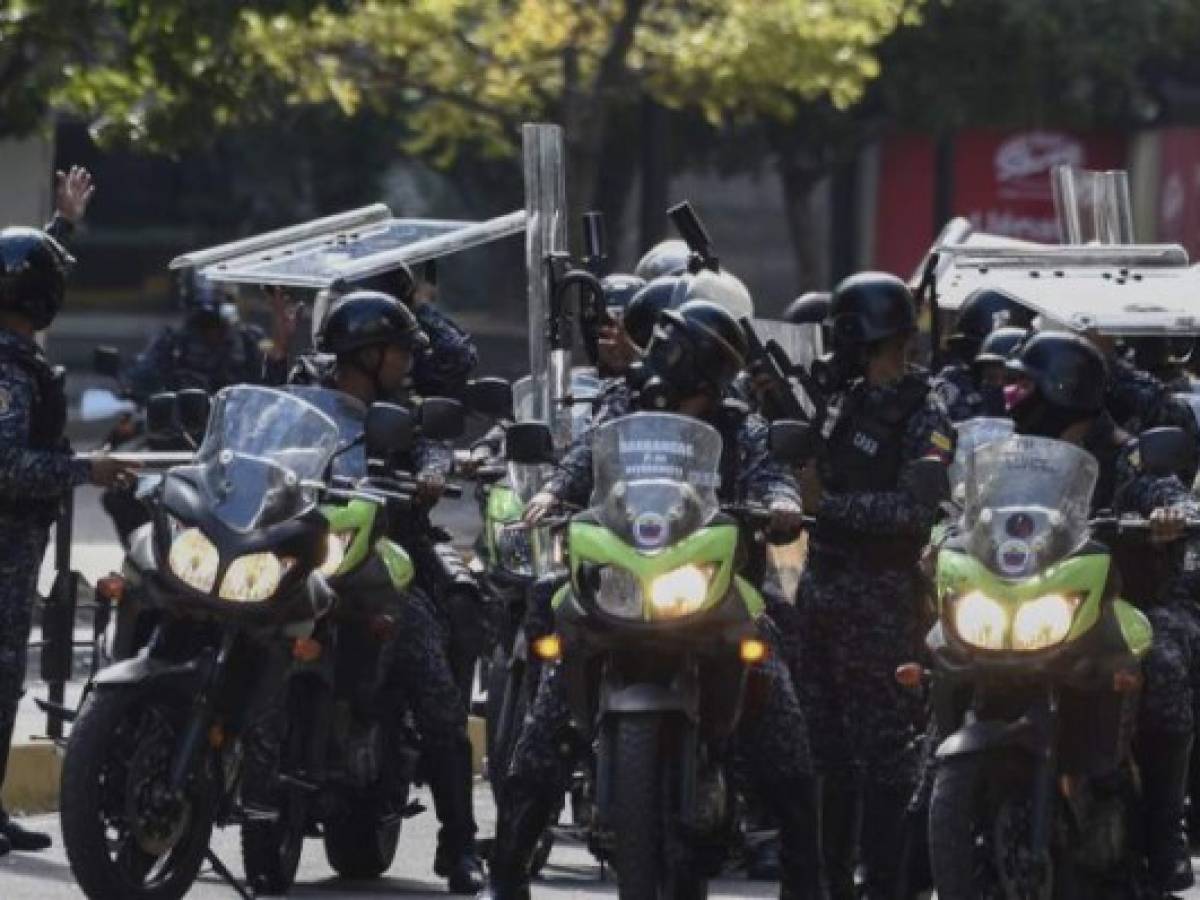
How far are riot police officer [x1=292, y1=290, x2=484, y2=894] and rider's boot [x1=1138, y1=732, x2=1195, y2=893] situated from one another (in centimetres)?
196

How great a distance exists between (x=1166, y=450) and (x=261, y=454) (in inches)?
86.2

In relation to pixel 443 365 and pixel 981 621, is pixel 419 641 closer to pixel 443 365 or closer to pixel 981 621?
pixel 443 365

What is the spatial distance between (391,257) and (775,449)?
8.58ft

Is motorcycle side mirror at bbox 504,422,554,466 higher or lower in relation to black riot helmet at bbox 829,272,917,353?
lower

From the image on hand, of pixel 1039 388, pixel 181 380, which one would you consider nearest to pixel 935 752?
A: pixel 1039 388

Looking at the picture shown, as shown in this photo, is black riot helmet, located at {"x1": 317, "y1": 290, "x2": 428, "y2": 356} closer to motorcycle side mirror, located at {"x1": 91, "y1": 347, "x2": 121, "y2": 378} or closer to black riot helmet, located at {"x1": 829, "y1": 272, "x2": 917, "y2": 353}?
black riot helmet, located at {"x1": 829, "y1": 272, "x2": 917, "y2": 353}

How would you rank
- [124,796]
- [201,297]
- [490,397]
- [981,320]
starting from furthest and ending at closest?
[201,297]
[981,320]
[490,397]
[124,796]

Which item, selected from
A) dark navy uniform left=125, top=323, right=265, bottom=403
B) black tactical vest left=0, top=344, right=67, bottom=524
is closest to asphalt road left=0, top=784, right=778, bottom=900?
black tactical vest left=0, top=344, right=67, bottom=524

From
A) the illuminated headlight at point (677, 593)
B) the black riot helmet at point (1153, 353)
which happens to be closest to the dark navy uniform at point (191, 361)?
the black riot helmet at point (1153, 353)

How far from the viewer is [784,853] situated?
948 centimetres

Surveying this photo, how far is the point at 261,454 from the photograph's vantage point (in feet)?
32.0

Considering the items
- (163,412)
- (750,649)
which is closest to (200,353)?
(163,412)

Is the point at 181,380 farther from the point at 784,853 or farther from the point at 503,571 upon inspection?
the point at 784,853

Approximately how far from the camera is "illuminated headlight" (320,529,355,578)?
1023 centimetres
